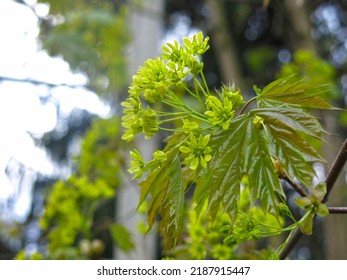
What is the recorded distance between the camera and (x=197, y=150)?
0.46 m

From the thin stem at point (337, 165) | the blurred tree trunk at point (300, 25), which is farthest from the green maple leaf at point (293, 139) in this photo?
the blurred tree trunk at point (300, 25)

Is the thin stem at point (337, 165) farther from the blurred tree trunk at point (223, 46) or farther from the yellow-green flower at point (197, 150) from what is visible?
the blurred tree trunk at point (223, 46)

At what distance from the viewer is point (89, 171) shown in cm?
150

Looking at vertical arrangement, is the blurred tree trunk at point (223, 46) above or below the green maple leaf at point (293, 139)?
above

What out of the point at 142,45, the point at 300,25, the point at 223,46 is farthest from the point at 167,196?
the point at 142,45

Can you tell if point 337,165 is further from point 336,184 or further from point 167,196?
point 336,184

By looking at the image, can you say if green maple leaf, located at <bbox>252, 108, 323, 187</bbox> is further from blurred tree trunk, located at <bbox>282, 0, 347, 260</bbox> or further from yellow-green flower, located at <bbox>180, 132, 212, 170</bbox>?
blurred tree trunk, located at <bbox>282, 0, 347, 260</bbox>

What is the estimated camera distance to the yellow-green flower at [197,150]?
45cm

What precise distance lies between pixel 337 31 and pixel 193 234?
7.96 ft

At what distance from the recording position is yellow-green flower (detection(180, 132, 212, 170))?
1.49ft

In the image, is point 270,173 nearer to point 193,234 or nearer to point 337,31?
point 193,234

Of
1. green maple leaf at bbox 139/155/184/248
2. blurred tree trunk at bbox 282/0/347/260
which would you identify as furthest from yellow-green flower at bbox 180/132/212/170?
blurred tree trunk at bbox 282/0/347/260
